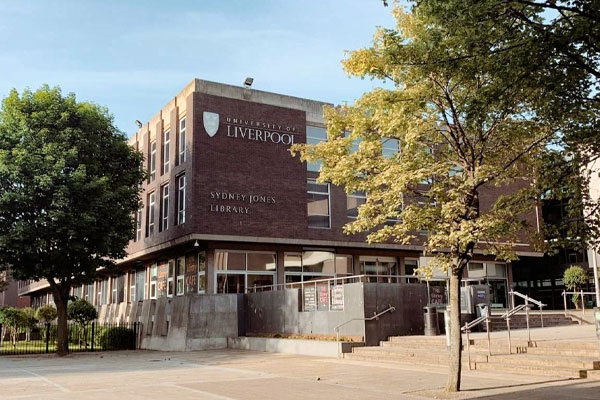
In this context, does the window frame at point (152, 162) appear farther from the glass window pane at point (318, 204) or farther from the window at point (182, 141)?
the glass window pane at point (318, 204)

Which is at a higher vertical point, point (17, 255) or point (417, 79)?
point (417, 79)

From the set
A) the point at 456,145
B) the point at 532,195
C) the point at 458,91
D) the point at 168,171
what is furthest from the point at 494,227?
the point at 168,171

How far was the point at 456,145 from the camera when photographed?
38.7ft

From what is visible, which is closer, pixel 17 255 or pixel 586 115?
pixel 586 115

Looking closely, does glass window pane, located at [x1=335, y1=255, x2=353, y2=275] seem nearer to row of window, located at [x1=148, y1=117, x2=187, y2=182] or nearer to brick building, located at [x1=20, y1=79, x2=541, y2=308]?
brick building, located at [x1=20, y1=79, x2=541, y2=308]

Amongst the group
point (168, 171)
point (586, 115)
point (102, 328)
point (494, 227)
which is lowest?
point (102, 328)

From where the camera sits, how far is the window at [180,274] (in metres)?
32.5

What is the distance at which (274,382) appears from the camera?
1327 centimetres

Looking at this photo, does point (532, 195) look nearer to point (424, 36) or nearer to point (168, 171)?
point (424, 36)

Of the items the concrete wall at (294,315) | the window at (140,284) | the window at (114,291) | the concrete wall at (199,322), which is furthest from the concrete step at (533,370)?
the window at (114,291)

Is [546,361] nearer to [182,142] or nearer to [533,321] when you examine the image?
[533,321]

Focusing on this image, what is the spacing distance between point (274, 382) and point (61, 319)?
659 inches

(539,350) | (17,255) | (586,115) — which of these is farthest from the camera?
(17,255)

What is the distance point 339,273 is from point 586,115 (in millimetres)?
25076
